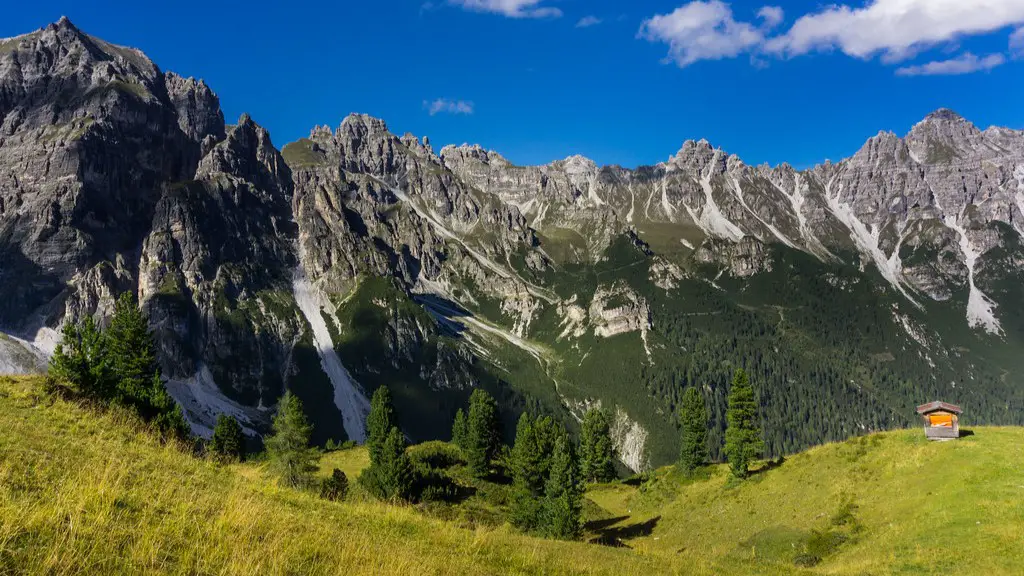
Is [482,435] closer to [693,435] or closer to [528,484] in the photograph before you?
[528,484]

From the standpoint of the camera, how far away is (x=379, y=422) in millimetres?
68500

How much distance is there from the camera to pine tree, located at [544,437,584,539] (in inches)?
1751

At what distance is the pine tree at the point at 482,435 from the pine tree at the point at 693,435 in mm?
23450

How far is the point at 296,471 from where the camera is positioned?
4975cm

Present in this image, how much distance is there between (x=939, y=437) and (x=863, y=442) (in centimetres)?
594

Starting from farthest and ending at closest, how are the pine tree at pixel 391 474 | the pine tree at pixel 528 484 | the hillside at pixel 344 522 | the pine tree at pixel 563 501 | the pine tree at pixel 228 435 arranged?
the pine tree at pixel 228 435 < the pine tree at pixel 391 474 < the pine tree at pixel 528 484 < the pine tree at pixel 563 501 < the hillside at pixel 344 522

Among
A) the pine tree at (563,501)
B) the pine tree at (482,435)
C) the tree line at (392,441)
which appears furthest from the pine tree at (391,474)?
the pine tree at (482,435)

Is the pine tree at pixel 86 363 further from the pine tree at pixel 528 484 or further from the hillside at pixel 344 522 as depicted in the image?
the pine tree at pixel 528 484

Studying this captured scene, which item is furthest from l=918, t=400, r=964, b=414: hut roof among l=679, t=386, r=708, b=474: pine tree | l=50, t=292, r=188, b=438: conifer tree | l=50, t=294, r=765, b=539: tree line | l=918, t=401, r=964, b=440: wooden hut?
l=50, t=292, r=188, b=438: conifer tree

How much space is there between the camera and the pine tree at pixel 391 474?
170 feet

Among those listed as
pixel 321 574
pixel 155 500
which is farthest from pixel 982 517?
pixel 155 500

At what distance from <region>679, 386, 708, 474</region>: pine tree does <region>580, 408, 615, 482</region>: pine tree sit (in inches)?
664

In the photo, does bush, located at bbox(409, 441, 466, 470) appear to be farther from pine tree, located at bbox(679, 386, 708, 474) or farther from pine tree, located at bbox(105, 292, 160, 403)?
pine tree, located at bbox(105, 292, 160, 403)

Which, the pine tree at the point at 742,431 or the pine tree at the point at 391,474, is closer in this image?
the pine tree at the point at 742,431
